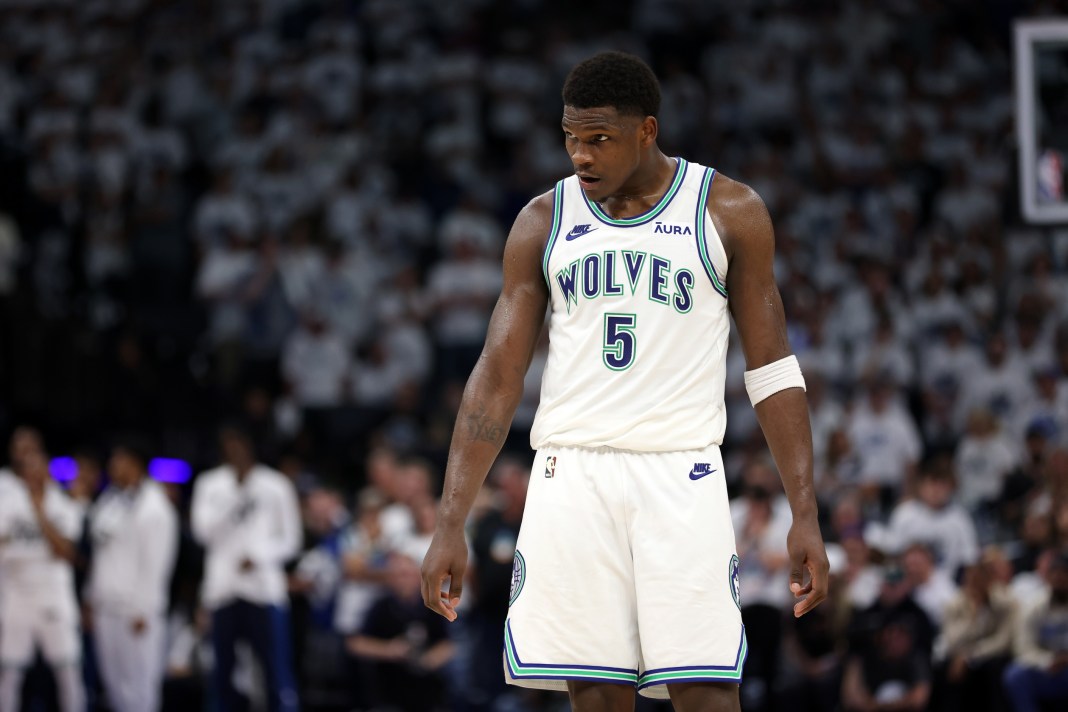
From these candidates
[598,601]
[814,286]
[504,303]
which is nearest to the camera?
[598,601]

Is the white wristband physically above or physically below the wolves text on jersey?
below

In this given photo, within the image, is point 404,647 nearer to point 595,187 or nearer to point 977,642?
point 977,642

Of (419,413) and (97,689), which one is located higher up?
(419,413)

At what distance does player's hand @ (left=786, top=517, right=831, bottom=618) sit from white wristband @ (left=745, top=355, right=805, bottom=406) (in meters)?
0.43

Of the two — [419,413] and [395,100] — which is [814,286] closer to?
[419,413]

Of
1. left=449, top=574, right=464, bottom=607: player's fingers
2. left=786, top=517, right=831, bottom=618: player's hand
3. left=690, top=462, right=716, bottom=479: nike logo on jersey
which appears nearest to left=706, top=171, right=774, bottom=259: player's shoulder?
left=690, top=462, right=716, bottom=479: nike logo on jersey

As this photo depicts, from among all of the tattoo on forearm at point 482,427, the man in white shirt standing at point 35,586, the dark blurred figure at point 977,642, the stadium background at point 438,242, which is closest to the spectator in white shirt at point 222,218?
the stadium background at point 438,242

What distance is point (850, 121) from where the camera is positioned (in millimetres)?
17984

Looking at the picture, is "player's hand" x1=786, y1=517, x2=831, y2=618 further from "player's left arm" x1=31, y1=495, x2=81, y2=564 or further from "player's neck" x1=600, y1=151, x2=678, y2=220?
"player's left arm" x1=31, y1=495, x2=81, y2=564

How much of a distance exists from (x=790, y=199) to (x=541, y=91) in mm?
3363

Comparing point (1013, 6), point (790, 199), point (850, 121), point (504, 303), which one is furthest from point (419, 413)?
point (504, 303)

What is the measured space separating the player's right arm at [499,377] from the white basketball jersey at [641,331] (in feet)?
0.36

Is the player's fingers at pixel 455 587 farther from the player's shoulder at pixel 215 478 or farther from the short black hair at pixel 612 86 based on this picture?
the player's shoulder at pixel 215 478

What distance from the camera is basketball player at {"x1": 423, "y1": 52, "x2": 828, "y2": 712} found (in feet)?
15.3
